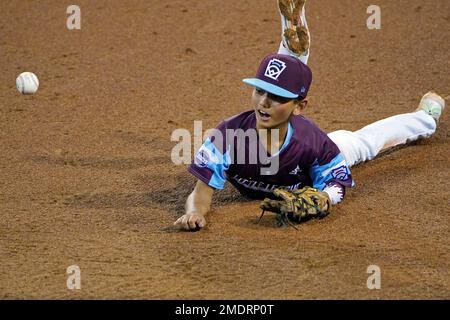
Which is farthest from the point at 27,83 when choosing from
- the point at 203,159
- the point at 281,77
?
the point at 281,77

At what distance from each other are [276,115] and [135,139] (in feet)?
5.96

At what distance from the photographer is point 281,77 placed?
172 inches

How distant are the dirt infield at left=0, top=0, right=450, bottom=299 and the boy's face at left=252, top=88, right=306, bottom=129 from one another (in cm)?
53

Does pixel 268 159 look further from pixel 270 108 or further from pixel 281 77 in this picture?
pixel 281 77

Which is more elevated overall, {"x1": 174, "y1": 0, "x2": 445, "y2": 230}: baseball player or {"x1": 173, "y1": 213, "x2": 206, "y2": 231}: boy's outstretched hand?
{"x1": 174, "y1": 0, "x2": 445, "y2": 230}: baseball player

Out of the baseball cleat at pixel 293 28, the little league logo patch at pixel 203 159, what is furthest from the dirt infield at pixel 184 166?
the baseball cleat at pixel 293 28

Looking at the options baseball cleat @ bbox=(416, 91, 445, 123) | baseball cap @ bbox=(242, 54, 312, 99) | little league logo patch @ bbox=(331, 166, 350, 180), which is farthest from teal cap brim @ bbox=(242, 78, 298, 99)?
baseball cleat @ bbox=(416, 91, 445, 123)

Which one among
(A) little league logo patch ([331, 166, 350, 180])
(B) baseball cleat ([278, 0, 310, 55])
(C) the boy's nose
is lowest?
(A) little league logo patch ([331, 166, 350, 180])

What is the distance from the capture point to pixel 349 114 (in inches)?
255

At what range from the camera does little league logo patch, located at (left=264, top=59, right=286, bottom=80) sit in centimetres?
436

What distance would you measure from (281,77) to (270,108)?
0.17 meters

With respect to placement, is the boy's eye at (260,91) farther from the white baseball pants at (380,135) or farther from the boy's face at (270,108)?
the white baseball pants at (380,135)

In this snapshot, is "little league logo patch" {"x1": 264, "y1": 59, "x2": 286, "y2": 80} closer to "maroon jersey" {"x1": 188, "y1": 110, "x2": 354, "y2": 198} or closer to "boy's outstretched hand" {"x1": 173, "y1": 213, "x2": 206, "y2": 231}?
"maroon jersey" {"x1": 188, "y1": 110, "x2": 354, "y2": 198}

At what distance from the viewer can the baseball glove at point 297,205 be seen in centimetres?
429
